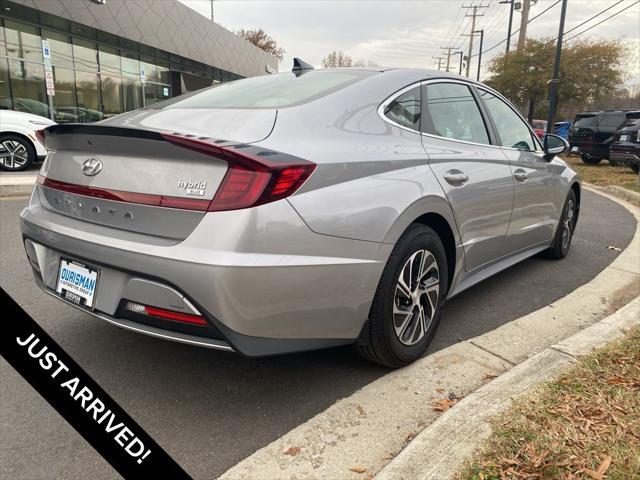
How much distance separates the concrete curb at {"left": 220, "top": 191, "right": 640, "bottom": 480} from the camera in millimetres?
1927

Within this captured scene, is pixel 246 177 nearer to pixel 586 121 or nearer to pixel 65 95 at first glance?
pixel 586 121

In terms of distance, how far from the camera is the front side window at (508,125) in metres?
3.70

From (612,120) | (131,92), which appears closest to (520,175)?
(612,120)

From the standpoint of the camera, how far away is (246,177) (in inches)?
Answer: 73.7

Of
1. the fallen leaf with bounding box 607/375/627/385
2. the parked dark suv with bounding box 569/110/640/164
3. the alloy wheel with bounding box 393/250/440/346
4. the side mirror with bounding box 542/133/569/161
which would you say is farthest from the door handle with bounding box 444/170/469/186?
the parked dark suv with bounding box 569/110/640/164

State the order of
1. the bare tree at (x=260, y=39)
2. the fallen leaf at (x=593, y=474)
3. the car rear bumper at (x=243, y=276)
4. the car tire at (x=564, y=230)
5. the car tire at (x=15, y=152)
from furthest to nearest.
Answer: the bare tree at (x=260, y=39), the car tire at (x=15, y=152), the car tire at (x=564, y=230), the car rear bumper at (x=243, y=276), the fallen leaf at (x=593, y=474)

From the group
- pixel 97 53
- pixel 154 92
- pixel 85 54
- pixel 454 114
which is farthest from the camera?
pixel 154 92

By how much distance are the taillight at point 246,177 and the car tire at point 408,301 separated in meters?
0.76

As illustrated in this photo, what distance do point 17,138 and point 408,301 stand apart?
381 inches

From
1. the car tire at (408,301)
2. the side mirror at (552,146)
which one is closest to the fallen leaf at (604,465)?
the car tire at (408,301)

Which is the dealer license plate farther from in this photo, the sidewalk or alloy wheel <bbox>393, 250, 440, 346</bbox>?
the sidewalk

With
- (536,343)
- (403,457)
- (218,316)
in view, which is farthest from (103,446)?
(536,343)

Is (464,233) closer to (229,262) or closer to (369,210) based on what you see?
(369,210)

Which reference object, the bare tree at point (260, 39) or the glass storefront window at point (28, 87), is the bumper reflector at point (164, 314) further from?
the bare tree at point (260, 39)
